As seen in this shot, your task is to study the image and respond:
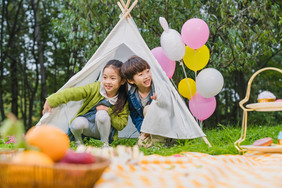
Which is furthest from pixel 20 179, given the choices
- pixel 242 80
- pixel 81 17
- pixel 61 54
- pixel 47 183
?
pixel 61 54

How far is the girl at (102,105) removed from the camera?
302 cm

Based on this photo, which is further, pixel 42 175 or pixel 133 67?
pixel 133 67

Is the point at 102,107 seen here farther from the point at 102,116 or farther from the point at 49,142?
the point at 49,142

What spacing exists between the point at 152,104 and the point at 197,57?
75 cm

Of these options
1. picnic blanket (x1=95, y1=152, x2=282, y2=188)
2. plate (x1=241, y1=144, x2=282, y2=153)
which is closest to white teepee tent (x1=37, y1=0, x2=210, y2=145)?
plate (x1=241, y1=144, x2=282, y2=153)

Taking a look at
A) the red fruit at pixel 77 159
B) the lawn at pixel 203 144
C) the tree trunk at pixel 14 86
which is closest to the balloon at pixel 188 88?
the lawn at pixel 203 144

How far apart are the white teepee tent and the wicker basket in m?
1.93

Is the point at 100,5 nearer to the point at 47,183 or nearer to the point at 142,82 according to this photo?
the point at 142,82

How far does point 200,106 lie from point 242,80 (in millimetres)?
4340

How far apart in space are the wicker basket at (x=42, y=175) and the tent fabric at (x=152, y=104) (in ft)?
6.35

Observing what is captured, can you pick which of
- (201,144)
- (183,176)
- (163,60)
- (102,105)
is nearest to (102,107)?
(102,105)

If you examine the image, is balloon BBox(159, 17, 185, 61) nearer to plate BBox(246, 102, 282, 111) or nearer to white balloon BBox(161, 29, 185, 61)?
white balloon BBox(161, 29, 185, 61)

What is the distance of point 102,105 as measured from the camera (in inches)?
125

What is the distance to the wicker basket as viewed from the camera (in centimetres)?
98
